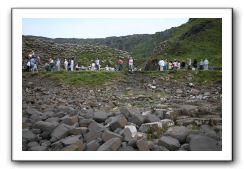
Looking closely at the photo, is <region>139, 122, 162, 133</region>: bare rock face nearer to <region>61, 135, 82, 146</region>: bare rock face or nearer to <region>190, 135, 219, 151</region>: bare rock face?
<region>190, 135, 219, 151</region>: bare rock face

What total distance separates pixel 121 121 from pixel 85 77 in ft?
10.2

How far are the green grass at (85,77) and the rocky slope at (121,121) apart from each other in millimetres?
1131

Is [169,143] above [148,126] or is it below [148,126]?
below

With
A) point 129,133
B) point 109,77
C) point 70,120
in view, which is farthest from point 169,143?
point 109,77

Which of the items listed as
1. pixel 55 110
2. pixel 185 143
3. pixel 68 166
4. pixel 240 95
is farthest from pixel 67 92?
pixel 240 95

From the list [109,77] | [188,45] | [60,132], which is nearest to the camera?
[60,132]

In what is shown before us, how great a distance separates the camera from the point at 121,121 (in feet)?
22.7

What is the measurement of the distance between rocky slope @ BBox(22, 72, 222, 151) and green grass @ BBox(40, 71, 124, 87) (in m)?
1.13

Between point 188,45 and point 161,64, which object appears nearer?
point 161,64

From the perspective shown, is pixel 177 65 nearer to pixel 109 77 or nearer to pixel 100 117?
pixel 109 77

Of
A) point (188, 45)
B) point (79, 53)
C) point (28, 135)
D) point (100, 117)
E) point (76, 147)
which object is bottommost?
point (76, 147)

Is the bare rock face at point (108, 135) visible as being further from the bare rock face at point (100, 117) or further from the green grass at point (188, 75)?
the green grass at point (188, 75)

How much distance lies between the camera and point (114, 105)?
7.72m

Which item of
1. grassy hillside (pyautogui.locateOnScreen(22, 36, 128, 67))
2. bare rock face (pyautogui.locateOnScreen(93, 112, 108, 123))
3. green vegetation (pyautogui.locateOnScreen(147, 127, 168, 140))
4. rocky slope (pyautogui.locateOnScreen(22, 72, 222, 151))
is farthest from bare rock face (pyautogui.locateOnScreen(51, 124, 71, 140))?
grassy hillside (pyautogui.locateOnScreen(22, 36, 128, 67))
